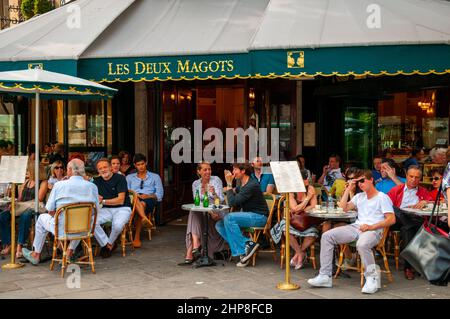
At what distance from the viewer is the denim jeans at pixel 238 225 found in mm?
7184

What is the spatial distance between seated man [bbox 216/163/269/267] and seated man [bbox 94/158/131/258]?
1.47 m

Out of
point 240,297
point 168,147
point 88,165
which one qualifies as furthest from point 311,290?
point 88,165

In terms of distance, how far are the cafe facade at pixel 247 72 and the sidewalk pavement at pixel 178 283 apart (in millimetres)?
2447

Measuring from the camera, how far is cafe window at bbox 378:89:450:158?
33.9 ft

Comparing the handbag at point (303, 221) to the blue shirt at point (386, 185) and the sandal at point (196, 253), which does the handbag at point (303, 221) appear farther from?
the sandal at point (196, 253)

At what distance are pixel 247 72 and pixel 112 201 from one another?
2505 millimetres

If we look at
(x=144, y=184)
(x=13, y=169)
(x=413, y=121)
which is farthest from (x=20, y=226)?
(x=413, y=121)

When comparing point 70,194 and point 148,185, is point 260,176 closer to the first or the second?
point 148,185

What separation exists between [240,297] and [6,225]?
3882 mm

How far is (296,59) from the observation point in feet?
23.3

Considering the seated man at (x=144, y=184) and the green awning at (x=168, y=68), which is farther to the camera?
the seated man at (x=144, y=184)

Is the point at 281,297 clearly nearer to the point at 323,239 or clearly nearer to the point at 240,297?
the point at 240,297

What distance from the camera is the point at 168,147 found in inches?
A: 428

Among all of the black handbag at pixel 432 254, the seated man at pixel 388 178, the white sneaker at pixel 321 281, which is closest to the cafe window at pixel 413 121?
the seated man at pixel 388 178
